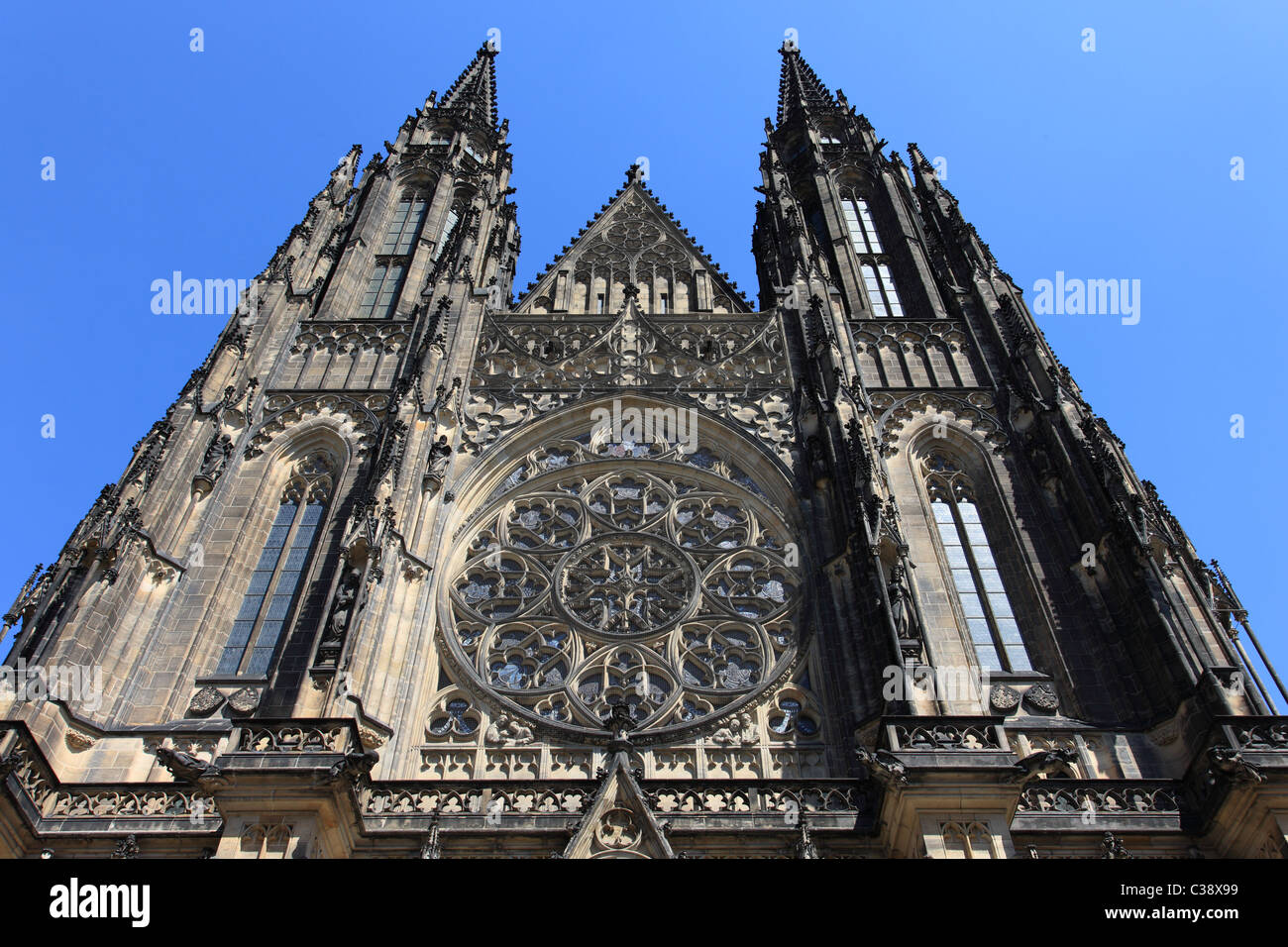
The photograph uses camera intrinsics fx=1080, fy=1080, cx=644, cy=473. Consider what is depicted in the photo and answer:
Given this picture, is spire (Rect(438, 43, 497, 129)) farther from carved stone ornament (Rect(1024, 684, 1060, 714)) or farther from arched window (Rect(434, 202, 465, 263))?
carved stone ornament (Rect(1024, 684, 1060, 714))

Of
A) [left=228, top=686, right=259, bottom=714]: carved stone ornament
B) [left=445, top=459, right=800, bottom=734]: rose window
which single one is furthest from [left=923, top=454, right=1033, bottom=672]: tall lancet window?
[left=228, top=686, right=259, bottom=714]: carved stone ornament

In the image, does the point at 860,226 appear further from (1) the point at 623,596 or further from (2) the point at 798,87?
(1) the point at 623,596

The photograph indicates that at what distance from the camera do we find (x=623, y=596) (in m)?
15.9

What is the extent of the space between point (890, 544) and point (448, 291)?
11310 mm

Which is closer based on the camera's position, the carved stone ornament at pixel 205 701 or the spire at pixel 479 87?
the carved stone ornament at pixel 205 701

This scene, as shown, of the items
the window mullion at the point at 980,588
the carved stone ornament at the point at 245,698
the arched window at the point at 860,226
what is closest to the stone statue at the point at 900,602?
the window mullion at the point at 980,588

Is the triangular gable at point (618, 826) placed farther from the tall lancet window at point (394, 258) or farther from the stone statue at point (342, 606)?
the tall lancet window at point (394, 258)

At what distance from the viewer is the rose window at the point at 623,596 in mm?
14758

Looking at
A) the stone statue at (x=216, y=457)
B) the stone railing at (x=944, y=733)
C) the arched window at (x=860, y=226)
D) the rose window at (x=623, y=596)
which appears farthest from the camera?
the arched window at (x=860, y=226)

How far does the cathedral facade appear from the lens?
39.5 ft

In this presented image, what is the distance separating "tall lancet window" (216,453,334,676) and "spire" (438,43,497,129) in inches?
694

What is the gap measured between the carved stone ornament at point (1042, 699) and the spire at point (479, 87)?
2457 centimetres
